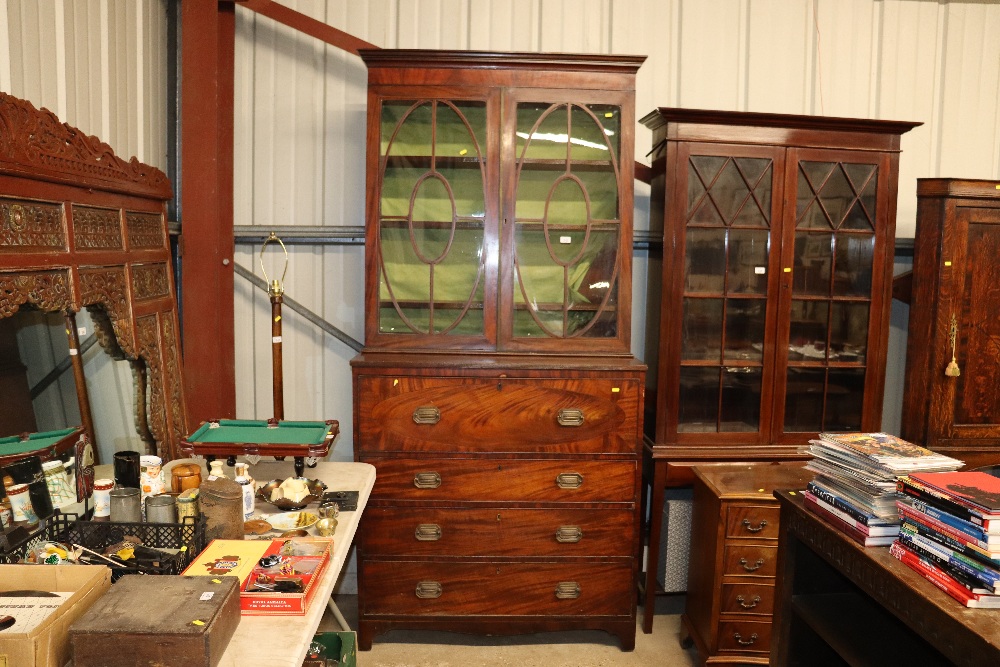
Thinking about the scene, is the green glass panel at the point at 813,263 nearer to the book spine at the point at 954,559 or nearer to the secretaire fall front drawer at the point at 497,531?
the secretaire fall front drawer at the point at 497,531

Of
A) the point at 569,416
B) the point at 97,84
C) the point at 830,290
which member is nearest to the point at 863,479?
the point at 569,416

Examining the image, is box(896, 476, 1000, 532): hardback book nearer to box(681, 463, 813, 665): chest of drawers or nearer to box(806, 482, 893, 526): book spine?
box(806, 482, 893, 526): book spine

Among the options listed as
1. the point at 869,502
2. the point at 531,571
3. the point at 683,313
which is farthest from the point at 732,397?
the point at 869,502

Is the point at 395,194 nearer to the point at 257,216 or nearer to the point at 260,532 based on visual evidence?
the point at 257,216

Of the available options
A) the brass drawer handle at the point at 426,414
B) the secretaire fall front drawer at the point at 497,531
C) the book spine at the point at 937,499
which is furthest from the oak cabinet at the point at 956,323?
the brass drawer handle at the point at 426,414

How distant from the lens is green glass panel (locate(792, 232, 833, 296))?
2.96 meters

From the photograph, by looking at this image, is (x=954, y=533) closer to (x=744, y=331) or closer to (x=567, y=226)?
(x=744, y=331)

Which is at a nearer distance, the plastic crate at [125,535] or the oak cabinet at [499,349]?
the plastic crate at [125,535]

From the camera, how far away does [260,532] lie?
1763 mm

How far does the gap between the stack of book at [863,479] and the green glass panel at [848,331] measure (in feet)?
3.99

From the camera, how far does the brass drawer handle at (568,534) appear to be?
2.76 m

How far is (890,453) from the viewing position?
1694mm

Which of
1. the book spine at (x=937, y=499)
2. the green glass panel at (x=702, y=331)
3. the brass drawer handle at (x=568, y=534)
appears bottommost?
the brass drawer handle at (x=568, y=534)

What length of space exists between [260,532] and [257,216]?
1913mm
